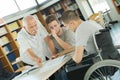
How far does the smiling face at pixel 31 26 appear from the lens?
10.1 feet

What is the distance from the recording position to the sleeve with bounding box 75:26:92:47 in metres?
2.24

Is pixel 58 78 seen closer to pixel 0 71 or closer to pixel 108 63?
pixel 108 63

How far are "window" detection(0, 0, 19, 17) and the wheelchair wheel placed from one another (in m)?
7.08

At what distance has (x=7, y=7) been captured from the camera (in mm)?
9406

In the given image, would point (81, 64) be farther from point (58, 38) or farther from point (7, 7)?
point (7, 7)

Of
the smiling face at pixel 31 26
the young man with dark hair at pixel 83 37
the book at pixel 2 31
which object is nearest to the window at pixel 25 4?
the book at pixel 2 31

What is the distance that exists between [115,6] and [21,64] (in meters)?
4.00

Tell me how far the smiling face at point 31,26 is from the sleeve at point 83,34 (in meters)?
0.97

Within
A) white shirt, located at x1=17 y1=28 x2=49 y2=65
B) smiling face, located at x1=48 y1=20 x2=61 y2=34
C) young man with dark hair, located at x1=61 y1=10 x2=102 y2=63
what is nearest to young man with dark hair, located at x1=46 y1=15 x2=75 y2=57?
smiling face, located at x1=48 y1=20 x2=61 y2=34

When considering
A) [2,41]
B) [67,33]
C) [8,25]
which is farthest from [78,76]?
[8,25]

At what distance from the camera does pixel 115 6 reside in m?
8.98

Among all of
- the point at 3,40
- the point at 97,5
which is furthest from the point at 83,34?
the point at 97,5

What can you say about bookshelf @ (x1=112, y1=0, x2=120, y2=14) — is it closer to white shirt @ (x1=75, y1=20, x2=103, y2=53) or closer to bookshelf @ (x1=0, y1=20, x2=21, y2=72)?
bookshelf @ (x1=0, y1=20, x2=21, y2=72)

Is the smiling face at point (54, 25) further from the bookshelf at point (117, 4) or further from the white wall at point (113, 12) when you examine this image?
the white wall at point (113, 12)
